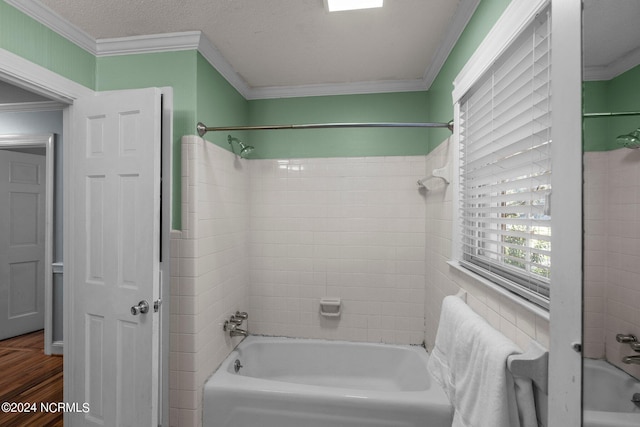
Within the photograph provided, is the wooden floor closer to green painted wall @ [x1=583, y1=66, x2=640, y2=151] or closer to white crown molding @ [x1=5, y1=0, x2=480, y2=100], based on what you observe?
white crown molding @ [x1=5, y1=0, x2=480, y2=100]

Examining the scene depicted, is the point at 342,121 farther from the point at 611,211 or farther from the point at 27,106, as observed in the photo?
the point at 27,106

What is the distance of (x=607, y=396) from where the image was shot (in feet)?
1.60

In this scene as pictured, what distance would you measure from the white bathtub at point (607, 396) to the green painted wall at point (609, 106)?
0.36 metres

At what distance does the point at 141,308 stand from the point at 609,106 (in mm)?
1856

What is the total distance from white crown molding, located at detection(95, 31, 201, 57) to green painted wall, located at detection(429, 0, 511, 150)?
1.44 meters

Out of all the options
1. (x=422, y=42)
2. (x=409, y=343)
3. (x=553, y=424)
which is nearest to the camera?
(x=553, y=424)

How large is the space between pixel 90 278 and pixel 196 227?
0.64 meters

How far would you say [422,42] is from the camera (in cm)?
176

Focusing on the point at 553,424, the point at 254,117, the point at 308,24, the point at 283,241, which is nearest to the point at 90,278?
the point at 283,241

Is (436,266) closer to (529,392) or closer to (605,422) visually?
(529,392)

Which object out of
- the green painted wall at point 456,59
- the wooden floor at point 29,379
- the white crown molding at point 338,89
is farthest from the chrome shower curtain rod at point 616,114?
the wooden floor at point 29,379

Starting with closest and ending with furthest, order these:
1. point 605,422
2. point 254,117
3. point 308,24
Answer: point 605,422, point 308,24, point 254,117

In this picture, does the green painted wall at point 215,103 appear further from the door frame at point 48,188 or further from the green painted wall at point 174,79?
the door frame at point 48,188

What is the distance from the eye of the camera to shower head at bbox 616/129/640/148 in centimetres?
42
